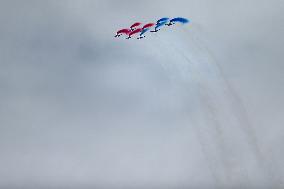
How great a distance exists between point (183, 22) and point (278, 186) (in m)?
99.9

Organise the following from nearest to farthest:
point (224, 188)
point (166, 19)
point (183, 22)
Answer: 1. point (183, 22)
2. point (166, 19)
3. point (224, 188)

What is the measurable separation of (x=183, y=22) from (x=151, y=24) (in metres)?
19.0

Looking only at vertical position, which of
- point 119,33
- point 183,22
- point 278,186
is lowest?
point 278,186

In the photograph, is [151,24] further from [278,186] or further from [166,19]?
[278,186]

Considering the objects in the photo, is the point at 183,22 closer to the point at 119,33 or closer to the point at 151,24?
the point at 151,24

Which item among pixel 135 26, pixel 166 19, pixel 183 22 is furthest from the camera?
pixel 135 26

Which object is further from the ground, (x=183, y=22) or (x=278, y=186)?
(x=183, y=22)

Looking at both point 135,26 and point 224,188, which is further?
point 224,188

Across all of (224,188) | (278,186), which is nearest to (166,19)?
(224,188)

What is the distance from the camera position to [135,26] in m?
174

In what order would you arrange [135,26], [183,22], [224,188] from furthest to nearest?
[224,188], [135,26], [183,22]

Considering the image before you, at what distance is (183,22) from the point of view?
15062cm

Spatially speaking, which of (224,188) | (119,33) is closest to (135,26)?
(119,33)

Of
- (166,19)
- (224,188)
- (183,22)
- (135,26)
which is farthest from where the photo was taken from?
(224,188)
